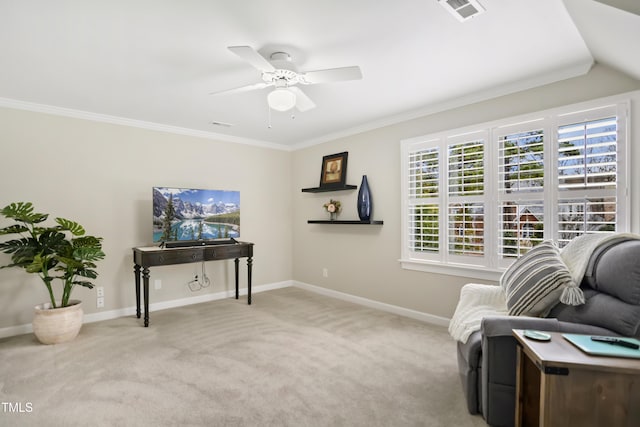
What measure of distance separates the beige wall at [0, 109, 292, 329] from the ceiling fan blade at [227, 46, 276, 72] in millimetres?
2621

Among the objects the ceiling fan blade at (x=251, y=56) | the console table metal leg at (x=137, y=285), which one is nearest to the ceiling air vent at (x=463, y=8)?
the ceiling fan blade at (x=251, y=56)

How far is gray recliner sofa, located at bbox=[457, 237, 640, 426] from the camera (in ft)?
5.29

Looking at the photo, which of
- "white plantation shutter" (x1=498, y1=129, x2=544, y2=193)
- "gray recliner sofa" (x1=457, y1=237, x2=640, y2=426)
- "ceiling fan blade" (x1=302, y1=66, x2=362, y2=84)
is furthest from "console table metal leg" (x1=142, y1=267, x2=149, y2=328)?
"white plantation shutter" (x1=498, y1=129, x2=544, y2=193)

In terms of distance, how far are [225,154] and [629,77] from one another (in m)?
4.35

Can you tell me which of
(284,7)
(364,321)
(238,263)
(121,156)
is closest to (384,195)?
(364,321)

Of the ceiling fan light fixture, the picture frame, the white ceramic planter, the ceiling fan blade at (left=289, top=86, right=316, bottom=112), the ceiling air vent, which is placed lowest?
the white ceramic planter

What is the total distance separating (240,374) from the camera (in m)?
2.44

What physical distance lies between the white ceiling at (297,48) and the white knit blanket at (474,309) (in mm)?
1718

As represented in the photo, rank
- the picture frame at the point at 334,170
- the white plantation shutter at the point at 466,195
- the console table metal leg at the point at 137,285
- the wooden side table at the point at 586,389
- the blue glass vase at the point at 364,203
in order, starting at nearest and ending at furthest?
the wooden side table at the point at 586,389 → the white plantation shutter at the point at 466,195 → the console table metal leg at the point at 137,285 → the blue glass vase at the point at 364,203 → the picture frame at the point at 334,170

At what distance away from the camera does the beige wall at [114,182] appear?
331 cm

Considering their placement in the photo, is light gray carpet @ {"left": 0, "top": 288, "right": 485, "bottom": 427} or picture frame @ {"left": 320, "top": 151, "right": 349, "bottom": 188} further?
picture frame @ {"left": 320, "top": 151, "right": 349, "bottom": 188}

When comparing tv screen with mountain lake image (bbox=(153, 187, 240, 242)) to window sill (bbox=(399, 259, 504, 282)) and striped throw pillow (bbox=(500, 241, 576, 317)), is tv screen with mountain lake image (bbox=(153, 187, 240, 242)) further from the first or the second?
striped throw pillow (bbox=(500, 241, 576, 317))

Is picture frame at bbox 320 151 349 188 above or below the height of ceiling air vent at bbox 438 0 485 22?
below

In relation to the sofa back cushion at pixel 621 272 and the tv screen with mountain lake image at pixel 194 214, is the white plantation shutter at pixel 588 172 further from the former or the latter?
the tv screen with mountain lake image at pixel 194 214
